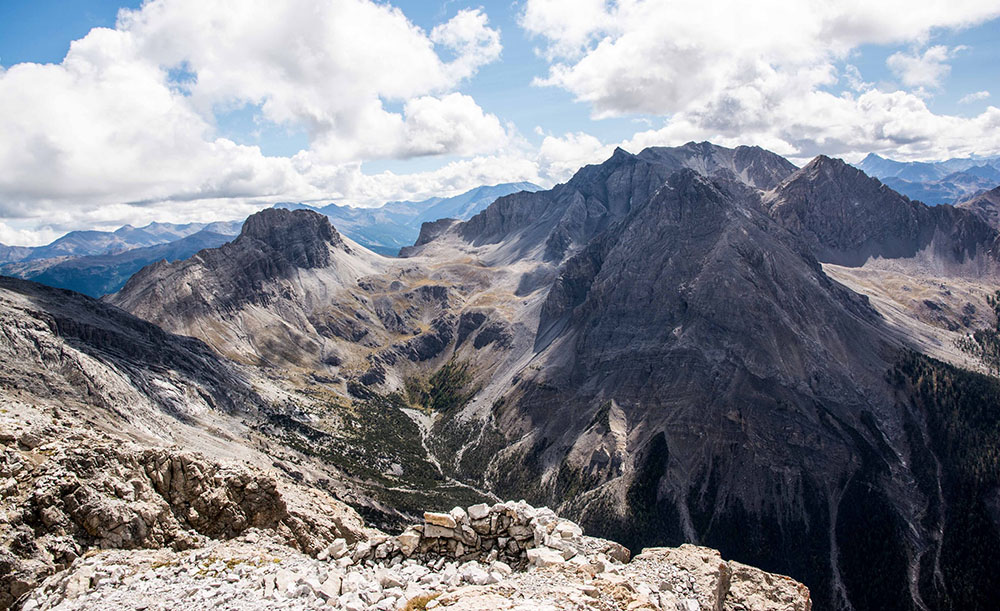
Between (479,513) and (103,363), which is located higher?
(479,513)

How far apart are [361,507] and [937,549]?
176186 millimetres

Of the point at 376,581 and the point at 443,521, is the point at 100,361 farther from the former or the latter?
the point at 376,581

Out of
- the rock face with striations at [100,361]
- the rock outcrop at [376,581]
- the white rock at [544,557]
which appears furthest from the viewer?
the rock face with striations at [100,361]

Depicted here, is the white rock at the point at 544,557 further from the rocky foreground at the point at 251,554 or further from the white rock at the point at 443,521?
the white rock at the point at 443,521

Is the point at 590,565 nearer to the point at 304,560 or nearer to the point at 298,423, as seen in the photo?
the point at 304,560

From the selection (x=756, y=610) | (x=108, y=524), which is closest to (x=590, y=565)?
(x=756, y=610)

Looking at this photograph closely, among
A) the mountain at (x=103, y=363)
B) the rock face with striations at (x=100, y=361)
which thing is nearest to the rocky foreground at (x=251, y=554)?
the mountain at (x=103, y=363)

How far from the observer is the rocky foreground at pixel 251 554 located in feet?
72.0

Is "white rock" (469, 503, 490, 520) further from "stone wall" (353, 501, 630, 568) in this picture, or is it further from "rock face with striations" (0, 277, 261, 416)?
"rock face with striations" (0, 277, 261, 416)

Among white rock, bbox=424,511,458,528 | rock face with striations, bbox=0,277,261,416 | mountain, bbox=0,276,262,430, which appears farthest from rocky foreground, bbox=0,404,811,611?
rock face with striations, bbox=0,277,261,416

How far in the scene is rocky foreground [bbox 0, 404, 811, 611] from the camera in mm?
21938

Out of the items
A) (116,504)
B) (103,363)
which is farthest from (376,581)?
(103,363)

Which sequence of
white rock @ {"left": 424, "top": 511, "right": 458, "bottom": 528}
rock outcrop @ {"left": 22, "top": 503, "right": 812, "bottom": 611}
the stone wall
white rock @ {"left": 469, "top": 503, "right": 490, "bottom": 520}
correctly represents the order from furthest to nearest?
white rock @ {"left": 469, "top": 503, "right": 490, "bottom": 520} → white rock @ {"left": 424, "top": 511, "right": 458, "bottom": 528} → the stone wall → rock outcrop @ {"left": 22, "top": 503, "right": 812, "bottom": 611}

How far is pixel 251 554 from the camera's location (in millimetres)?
27672
